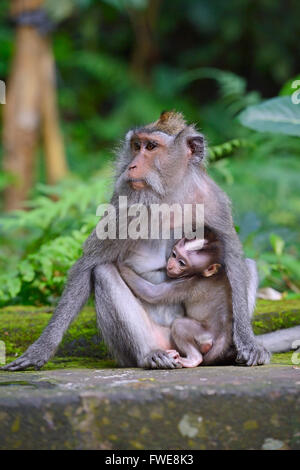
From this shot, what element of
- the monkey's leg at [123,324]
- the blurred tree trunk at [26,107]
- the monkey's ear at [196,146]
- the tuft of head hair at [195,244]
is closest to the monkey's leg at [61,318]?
the monkey's leg at [123,324]

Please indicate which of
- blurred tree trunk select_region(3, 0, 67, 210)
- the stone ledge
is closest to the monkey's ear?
the stone ledge

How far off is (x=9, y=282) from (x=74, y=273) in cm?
127

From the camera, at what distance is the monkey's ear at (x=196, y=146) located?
14.4 feet

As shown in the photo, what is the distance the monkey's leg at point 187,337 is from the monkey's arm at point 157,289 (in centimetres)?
15

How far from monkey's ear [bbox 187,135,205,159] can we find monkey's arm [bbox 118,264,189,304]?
0.83 m

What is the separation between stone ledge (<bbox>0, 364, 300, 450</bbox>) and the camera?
9.55ft

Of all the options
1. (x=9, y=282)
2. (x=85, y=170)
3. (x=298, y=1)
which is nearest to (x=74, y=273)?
(x=9, y=282)

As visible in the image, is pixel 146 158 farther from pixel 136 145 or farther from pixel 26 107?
pixel 26 107

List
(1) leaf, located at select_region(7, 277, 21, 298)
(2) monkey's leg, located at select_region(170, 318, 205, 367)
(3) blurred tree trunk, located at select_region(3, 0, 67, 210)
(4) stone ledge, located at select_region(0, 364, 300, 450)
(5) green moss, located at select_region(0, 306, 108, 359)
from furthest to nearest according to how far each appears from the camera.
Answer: (3) blurred tree trunk, located at select_region(3, 0, 67, 210) < (1) leaf, located at select_region(7, 277, 21, 298) < (5) green moss, located at select_region(0, 306, 108, 359) < (2) monkey's leg, located at select_region(170, 318, 205, 367) < (4) stone ledge, located at select_region(0, 364, 300, 450)

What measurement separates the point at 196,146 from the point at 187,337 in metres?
1.21

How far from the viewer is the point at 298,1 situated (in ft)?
45.3

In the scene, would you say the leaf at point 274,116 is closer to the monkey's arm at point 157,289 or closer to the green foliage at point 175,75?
the monkey's arm at point 157,289

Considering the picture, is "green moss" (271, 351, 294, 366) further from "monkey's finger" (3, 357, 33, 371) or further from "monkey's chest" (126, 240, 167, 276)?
"monkey's finger" (3, 357, 33, 371)

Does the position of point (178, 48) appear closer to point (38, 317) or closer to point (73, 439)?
point (38, 317)
